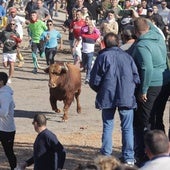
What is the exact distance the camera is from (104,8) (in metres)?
28.9

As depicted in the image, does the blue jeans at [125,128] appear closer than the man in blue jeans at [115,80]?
No

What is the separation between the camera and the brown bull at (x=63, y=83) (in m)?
16.2

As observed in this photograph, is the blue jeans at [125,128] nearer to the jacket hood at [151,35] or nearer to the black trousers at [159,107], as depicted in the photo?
the black trousers at [159,107]

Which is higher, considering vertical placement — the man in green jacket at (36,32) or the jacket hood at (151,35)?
the jacket hood at (151,35)

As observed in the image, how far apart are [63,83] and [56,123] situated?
0.94m

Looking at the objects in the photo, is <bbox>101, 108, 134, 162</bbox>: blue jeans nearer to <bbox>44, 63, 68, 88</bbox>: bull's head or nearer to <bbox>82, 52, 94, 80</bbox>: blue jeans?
<bbox>44, 63, 68, 88</bbox>: bull's head

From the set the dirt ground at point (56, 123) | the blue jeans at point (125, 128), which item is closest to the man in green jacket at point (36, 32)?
the dirt ground at point (56, 123)

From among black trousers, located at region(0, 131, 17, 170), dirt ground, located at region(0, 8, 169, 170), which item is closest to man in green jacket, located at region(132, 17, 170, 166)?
dirt ground, located at region(0, 8, 169, 170)

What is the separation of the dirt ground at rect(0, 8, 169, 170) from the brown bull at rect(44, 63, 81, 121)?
40cm

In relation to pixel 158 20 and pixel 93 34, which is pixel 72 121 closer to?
pixel 93 34

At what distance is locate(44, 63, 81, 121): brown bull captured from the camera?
16.2 metres

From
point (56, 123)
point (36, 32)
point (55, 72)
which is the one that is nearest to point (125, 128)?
point (56, 123)

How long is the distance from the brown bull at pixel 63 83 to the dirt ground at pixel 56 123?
40 centimetres

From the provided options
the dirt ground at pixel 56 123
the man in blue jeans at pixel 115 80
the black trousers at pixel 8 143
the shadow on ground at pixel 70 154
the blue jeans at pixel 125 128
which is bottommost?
the dirt ground at pixel 56 123
